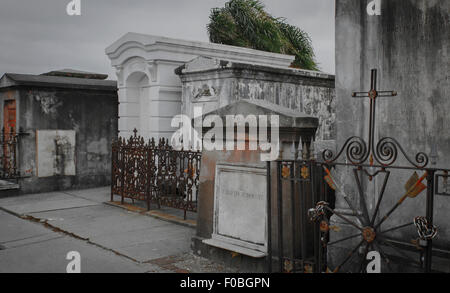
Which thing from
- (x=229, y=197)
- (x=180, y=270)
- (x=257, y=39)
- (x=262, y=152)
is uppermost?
(x=257, y=39)

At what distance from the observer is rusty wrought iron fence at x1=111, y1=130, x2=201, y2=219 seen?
7773 mm

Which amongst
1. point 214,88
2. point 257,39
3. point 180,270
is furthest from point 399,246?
point 257,39

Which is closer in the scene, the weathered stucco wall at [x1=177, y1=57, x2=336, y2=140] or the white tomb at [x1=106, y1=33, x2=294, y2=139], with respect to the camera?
the weathered stucco wall at [x1=177, y1=57, x2=336, y2=140]

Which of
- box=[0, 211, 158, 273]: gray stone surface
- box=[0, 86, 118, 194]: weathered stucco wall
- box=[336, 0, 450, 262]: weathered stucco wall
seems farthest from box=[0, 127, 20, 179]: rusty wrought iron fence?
box=[336, 0, 450, 262]: weathered stucco wall

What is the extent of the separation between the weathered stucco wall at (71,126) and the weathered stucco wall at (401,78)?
8.00m

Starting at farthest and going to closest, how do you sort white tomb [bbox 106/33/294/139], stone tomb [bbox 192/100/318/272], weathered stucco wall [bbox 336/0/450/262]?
white tomb [bbox 106/33/294/139]
stone tomb [bbox 192/100/318/272]
weathered stucco wall [bbox 336/0/450/262]

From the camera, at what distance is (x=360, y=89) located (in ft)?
16.0

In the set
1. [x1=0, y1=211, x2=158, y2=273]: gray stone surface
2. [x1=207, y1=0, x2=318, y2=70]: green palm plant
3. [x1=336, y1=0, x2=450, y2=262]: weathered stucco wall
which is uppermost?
[x1=207, y1=0, x2=318, y2=70]: green palm plant

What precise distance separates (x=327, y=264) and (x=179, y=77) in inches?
253

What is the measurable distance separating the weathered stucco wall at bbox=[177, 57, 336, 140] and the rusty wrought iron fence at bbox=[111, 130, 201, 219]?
1501mm

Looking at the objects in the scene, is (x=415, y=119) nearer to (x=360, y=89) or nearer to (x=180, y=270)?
(x=360, y=89)

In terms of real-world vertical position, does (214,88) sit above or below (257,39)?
below

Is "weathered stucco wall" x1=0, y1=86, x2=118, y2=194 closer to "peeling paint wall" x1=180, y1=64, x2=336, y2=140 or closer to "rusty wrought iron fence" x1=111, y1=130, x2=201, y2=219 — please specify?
"rusty wrought iron fence" x1=111, y1=130, x2=201, y2=219

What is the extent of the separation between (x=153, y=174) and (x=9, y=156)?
13.7 feet
